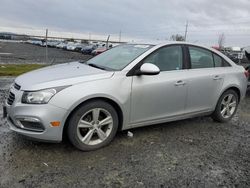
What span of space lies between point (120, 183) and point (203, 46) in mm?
3133

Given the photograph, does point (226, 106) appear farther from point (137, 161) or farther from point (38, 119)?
point (38, 119)

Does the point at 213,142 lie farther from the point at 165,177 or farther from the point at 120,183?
the point at 120,183

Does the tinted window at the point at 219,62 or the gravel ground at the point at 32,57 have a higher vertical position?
the tinted window at the point at 219,62

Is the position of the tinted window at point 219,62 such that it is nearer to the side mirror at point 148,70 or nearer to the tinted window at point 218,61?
the tinted window at point 218,61

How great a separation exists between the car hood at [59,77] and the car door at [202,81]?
1552 millimetres

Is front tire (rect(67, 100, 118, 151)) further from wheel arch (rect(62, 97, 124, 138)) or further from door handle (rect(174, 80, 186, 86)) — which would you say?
door handle (rect(174, 80, 186, 86))

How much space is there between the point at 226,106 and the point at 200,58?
119 cm

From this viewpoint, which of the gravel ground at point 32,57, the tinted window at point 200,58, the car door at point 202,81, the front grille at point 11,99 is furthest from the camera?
the gravel ground at point 32,57

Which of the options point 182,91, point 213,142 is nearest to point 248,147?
point 213,142

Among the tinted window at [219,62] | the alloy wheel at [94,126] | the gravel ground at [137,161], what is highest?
the tinted window at [219,62]

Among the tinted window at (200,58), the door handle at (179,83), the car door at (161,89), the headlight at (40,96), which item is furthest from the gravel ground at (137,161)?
the tinted window at (200,58)

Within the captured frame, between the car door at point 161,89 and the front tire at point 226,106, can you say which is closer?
the car door at point 161,89

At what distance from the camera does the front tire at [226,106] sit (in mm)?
5082

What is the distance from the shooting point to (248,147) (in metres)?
4.14
